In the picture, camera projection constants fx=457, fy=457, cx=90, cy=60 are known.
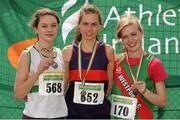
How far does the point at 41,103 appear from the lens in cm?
362

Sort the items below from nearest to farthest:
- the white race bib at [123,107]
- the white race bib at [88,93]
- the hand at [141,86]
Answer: the hand at [141,86], the white race bib at [123,107], the white race bib at [88,93]

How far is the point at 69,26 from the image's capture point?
591 cm

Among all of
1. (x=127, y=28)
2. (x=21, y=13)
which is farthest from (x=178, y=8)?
(x=127, y=28)

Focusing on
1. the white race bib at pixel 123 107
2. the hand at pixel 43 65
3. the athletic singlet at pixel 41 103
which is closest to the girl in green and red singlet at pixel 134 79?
the white race bib at pixel 123 107

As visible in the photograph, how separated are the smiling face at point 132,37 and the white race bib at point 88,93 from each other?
0.39m

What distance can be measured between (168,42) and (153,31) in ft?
0.78

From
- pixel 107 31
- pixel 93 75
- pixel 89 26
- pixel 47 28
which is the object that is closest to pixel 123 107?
pixel 93 75

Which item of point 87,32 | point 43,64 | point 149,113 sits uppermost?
point 87,32

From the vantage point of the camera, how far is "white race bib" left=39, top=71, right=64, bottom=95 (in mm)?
3645

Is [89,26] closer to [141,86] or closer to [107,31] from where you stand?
[141,86]

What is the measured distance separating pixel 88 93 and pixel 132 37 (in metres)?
0.57

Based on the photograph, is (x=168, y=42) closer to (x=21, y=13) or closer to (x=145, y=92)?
(x=21, y=13)

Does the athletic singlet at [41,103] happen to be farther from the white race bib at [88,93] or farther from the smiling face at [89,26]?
the smiling face at [89,26]

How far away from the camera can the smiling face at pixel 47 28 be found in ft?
12.1
